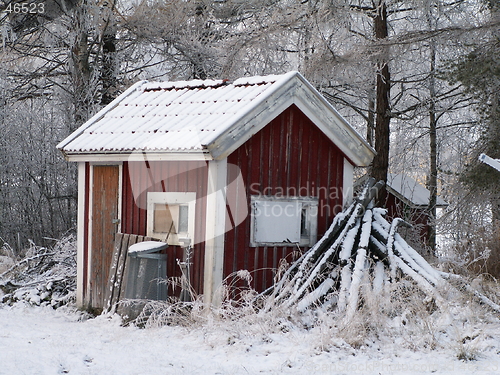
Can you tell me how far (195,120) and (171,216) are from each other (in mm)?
1312

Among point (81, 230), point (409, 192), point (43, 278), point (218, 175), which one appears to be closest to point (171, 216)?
point (218, 175)

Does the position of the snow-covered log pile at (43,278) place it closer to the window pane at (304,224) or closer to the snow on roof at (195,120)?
the snow on roof at (195,120)

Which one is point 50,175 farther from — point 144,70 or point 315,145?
point 315,145

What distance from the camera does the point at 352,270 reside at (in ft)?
27.4

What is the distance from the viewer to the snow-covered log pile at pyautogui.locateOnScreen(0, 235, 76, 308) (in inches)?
383

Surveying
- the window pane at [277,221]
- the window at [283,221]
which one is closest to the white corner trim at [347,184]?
the window at [283,221]

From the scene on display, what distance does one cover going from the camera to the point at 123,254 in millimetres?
8430

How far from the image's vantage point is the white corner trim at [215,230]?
778cm

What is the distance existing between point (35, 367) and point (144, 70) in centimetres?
1227

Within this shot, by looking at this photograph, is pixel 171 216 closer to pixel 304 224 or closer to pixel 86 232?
pixel 86 232

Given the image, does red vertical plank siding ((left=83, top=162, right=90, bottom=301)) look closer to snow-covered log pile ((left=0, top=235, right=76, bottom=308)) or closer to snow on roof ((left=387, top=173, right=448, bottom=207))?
snow-covered log pile ((left=0, top=235, right=76, bottom=308))

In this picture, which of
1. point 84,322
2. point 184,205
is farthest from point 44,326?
point 184,205

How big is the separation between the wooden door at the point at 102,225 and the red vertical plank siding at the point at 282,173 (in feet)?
6.43

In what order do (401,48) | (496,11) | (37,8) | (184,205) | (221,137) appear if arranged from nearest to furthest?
(221,137) < (184,205) < (496,11) < (401,48) < (37,8)
